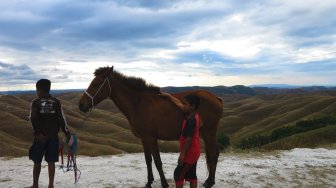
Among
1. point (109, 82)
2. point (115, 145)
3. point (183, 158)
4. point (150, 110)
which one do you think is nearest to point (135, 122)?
point (150, 110)

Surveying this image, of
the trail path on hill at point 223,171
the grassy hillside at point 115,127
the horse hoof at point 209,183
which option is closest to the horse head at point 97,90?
the trail path on hill at point 223,171

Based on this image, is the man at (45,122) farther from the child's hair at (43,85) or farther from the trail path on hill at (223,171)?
the trail path on hill at (223,171)

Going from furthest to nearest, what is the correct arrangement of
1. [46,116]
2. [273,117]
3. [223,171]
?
[273,117] < [223,171] < [46,116]

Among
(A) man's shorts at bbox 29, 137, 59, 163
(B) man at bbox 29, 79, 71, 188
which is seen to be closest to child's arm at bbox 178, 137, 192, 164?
(B) man at bbox 29, 79, 71, 188

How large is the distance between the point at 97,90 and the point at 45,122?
171 cm

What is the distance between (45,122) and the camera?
25.3 ft

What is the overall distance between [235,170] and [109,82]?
5508 mm

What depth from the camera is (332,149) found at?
1669 cm

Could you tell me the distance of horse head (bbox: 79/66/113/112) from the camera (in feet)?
28.6

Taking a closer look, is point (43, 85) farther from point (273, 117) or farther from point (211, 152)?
point (273, 117)

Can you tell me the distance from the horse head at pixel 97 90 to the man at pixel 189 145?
2620 mm

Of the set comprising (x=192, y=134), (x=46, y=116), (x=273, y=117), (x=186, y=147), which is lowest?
(x=273, y=117)

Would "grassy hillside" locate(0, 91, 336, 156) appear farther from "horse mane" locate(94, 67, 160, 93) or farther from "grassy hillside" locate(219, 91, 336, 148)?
"horse mane" locate(94, 67, 160, 93)

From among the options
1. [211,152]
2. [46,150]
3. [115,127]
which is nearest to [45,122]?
[46,150]
